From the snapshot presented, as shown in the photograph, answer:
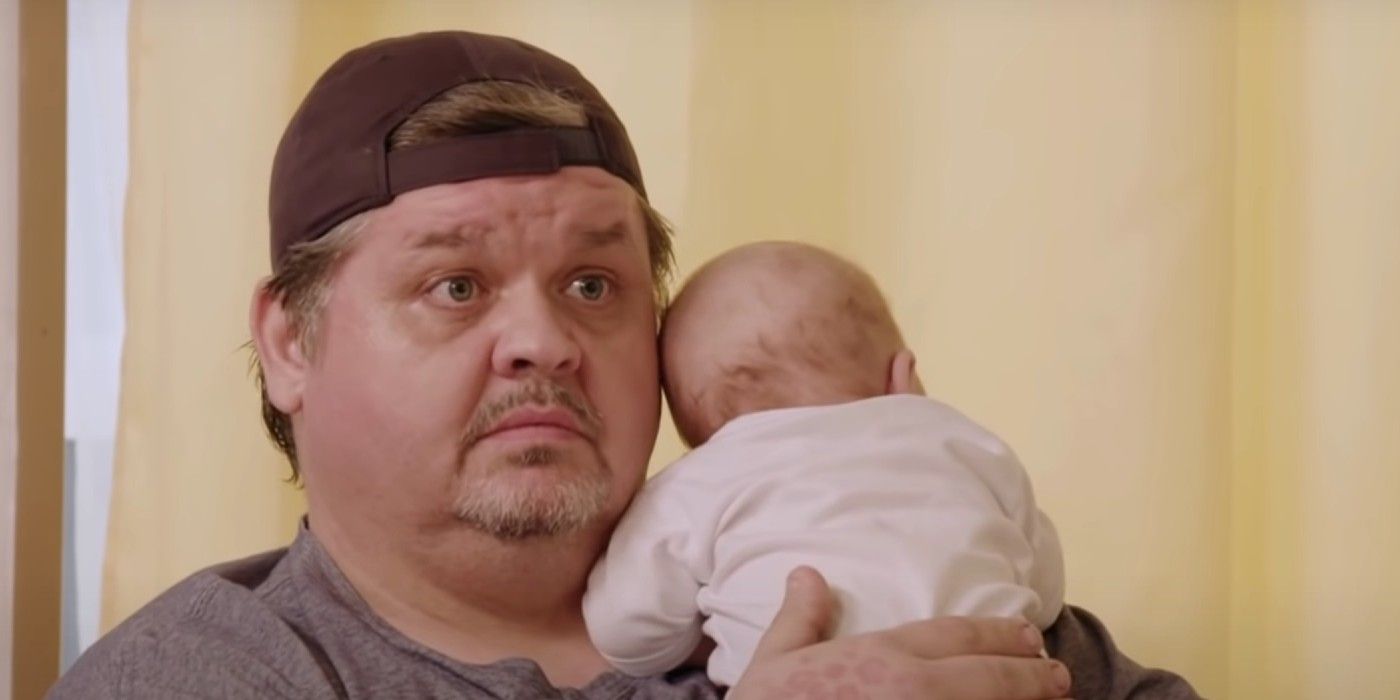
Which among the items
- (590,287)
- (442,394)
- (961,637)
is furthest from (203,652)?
(961,637)

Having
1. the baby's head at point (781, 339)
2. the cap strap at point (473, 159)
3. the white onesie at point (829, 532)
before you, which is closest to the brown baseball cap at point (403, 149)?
the cap strap at point (473, 159)

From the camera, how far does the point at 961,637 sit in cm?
99

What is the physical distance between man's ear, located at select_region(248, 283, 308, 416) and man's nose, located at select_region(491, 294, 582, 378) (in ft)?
0.61

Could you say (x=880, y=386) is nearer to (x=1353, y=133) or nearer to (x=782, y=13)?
(x=782, y=13)

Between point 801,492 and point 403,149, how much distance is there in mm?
390

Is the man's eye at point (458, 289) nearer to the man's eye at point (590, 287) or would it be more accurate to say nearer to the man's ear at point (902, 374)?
the man's eye at point (590, 287)

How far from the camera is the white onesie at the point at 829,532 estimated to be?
3.35 ft

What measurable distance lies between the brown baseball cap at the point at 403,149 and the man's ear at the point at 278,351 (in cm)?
4

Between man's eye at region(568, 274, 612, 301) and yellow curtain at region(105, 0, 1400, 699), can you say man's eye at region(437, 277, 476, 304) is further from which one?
yellow curtain at region(105, 0, 1400, 699)

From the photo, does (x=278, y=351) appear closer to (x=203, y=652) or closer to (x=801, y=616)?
(x=203, y=652)

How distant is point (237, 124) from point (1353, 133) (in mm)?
1067

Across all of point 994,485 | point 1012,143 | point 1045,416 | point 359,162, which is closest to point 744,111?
point 1012,143

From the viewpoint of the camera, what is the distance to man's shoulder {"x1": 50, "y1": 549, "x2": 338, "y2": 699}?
110 centimetres

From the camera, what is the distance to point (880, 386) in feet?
3.83
